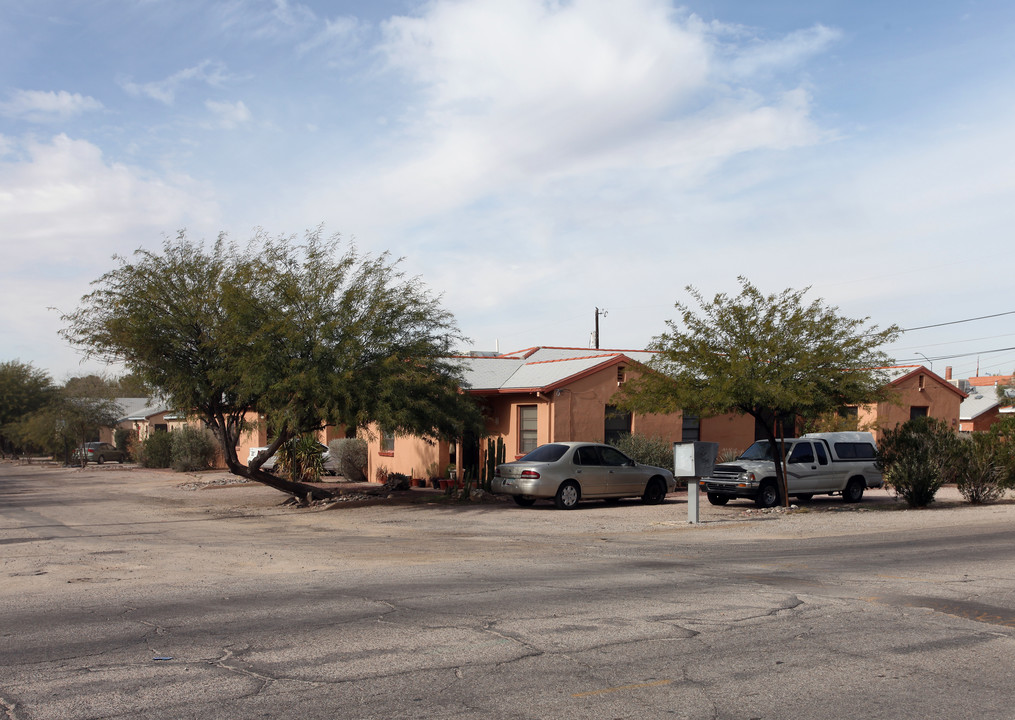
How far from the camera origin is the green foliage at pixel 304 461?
30469 mm

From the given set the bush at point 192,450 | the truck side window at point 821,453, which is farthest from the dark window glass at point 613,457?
the bush at point 192,450

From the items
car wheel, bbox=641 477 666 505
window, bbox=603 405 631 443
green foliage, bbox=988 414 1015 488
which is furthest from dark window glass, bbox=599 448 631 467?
green foliage, bbox=988 414 1015 488

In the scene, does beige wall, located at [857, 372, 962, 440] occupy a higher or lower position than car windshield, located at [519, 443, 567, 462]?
higher

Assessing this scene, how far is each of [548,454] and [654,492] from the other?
10.7 feet

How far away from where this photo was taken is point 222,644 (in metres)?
7.21

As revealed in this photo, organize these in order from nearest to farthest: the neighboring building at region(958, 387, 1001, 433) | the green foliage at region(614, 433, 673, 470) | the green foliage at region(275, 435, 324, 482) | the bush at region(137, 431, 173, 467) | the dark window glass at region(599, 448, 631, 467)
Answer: the dark window glass at region(599, 448, 631, 467), the green foliage at region(614, 433, 673, 470), the green foliage at region(275, 435, 324, 482), the bush at region(137, 431, 173, 467), the neighboring building at region(958, 387, 1001, 433)

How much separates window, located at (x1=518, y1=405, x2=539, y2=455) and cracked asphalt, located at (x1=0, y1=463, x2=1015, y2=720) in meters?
11.0

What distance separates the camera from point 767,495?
842 inches

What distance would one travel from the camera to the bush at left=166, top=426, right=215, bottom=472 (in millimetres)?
40500

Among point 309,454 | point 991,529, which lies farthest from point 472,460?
point 991,529

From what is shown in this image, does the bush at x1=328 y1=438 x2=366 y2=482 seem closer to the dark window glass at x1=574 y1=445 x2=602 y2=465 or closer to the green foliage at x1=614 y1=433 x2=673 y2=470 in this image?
the green foliage at x1=614 y1=433 x2=673 y2=470

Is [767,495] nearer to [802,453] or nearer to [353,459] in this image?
[802,453]

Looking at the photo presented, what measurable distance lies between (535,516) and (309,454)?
44.7 ft

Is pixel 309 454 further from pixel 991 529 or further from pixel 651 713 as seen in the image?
pixel 651 713
